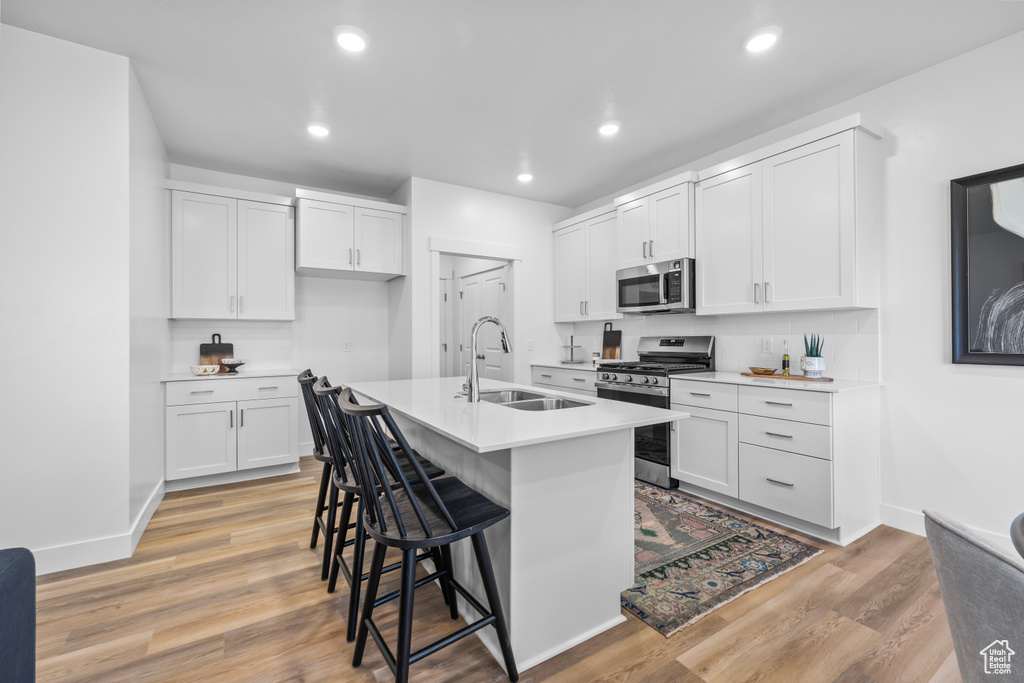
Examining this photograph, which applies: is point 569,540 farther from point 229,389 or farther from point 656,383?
point 229,389

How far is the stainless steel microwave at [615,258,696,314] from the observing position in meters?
3.61

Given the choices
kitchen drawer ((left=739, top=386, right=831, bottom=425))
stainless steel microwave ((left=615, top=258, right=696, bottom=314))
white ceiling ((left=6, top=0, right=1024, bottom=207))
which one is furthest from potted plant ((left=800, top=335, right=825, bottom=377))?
white ceiling ((left=6, top=0, right=1024, bottom=207))

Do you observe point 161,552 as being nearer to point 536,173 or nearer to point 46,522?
point 46,522

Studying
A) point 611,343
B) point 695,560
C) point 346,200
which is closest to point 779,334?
point 611,343

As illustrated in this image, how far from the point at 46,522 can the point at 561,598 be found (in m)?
2.66

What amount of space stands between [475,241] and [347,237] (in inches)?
48.5

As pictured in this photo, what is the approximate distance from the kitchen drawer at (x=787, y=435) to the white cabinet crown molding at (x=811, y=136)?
68.8 inches

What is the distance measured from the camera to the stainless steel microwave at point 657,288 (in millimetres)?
3609

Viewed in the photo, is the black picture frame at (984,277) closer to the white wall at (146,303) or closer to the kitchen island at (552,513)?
the kitchen island at (552,513)

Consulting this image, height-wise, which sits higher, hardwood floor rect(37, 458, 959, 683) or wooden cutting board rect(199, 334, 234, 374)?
wooden cutting board rect(199, 334, 234, 374)

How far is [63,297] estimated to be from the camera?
2.33 m

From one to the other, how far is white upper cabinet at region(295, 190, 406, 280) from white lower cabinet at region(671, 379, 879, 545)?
3.02 meters

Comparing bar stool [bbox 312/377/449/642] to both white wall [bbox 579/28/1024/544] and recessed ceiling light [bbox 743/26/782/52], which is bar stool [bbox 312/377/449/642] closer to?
recessed ceiling light [bbox 743/26/782/52]

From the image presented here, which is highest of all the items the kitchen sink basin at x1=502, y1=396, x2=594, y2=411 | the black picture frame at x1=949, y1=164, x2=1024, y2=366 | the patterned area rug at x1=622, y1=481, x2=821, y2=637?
the black picture frame at x1=949, y1=164, x2=1024, y2=366
